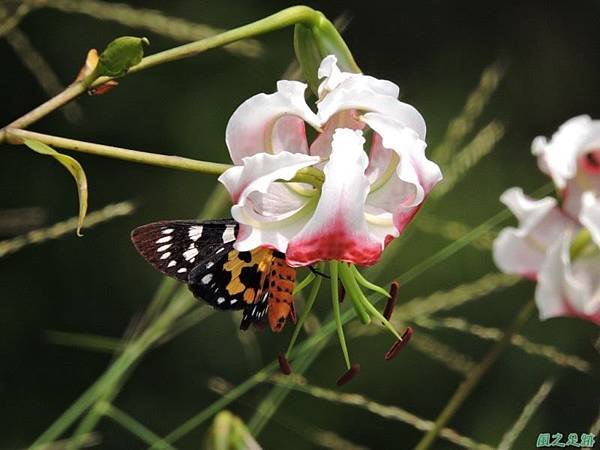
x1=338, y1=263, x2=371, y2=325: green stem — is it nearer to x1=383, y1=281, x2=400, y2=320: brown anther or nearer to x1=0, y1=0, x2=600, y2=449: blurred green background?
x1=383, y1=281, x2=400, y2=320: brown anther

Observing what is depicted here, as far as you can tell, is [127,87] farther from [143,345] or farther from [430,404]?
[143,345]

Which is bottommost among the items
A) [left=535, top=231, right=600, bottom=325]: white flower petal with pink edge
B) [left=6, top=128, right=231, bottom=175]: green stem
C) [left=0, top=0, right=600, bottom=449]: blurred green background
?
[left=6, top=128, right=231, bottom=175]: green stem

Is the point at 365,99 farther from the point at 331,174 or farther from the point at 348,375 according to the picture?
the point at 348,375

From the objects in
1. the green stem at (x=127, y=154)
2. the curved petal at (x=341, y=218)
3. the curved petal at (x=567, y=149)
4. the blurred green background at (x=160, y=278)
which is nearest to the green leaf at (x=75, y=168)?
the green stem at (x=127, y=154)

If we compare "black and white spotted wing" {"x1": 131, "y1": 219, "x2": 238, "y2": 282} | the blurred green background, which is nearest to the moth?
"black and white spotted wing" {"x1": 131, "y1": 219, "x2": 238, "y2": 282}

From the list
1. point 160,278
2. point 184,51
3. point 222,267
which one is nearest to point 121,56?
point 184,51

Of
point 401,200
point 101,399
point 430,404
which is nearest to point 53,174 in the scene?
point 430,404
